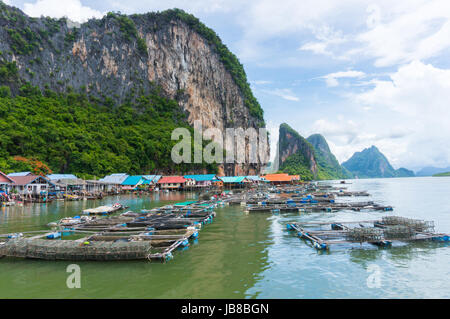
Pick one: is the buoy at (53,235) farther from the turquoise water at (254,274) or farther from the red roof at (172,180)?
the red roof at (172,180)

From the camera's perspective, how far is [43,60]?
295 feet

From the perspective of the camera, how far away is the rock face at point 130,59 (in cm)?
8819

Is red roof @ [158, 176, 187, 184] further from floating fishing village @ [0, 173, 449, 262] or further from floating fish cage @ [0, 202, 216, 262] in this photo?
floating fish cage @ [0, 202, 216, 262]

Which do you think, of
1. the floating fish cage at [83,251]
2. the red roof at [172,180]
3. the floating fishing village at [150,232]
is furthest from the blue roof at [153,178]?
the floating fish cage at [83,251]

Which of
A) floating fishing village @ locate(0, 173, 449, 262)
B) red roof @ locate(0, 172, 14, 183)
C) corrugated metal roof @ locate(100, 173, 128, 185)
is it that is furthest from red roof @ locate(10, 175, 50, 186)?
corrugated metal roof @ locate(100, 173, 128, 185)

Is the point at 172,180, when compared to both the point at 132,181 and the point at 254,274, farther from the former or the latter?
the point at 254,274

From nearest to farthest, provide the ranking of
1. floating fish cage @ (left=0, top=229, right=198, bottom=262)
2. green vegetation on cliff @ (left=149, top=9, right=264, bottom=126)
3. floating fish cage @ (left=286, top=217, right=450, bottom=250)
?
floating fish cage @ (left=0, top=229, right=198, bottom=262) < floating fish cage @ (left=286, top=217, right=450, bottom=250) < green vegetation on cliff @ (left=149, top=9, right=264, bottom=126)

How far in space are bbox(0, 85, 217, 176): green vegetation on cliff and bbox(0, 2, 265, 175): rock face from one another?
574 centimetres

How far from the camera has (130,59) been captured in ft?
350

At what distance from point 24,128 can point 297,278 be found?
68629mm

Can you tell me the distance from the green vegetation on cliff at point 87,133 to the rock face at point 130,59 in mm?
5737

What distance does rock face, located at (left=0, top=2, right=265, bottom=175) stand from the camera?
8819cm
